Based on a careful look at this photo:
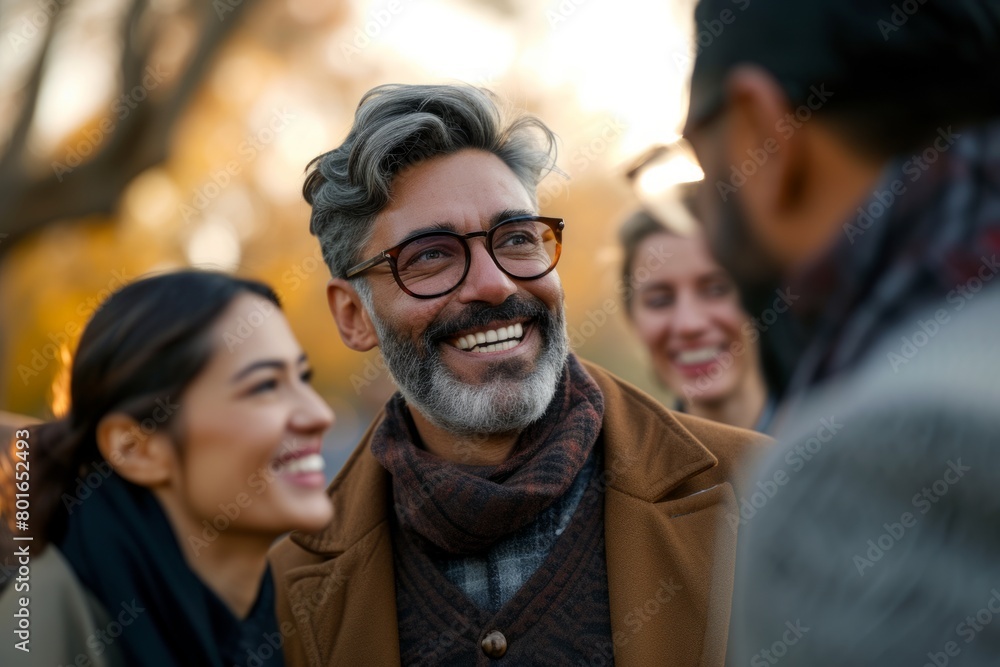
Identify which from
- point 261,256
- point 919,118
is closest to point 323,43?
point 261,256

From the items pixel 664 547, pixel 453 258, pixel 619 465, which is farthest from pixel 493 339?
pixel 664 547

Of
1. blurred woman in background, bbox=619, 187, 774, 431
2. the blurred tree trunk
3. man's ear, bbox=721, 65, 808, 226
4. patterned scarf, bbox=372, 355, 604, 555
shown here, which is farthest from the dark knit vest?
the blurred tree trunk

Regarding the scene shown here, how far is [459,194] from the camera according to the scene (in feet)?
9.12

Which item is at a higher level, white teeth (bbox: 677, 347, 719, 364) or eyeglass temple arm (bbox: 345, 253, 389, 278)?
eyeglass temple arm (bbox: 345, 253, 389, 278)

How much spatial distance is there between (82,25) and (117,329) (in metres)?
7.30

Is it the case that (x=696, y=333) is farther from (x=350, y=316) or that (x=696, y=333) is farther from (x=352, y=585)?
(x=352, y=585)

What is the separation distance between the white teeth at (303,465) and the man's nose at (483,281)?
2.18ft

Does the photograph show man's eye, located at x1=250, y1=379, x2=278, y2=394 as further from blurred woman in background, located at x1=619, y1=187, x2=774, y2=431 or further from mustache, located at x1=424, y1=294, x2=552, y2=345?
blurred woman in background, located at x1=619, y1=187, x2=774, y2=431

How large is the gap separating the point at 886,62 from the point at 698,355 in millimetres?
2996

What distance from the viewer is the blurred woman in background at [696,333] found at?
12.9 feet

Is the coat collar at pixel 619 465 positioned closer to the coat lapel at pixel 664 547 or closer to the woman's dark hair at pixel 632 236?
the coat lapel at pixel 664 547

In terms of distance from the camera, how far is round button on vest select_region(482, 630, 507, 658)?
241 cm

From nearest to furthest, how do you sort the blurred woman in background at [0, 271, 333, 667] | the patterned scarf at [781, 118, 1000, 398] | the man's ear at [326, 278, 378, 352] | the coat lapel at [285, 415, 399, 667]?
the patterned scarf at [781, 118, 1000, 398], the blurred woman in background at [0, 271, 333, 667], the coat lapel at [285, 415, 399, 667], the man's ear at [326, 278, 378, 352]

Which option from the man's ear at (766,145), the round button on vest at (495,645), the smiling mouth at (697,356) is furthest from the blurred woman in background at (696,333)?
the man's ear at (766,145)
